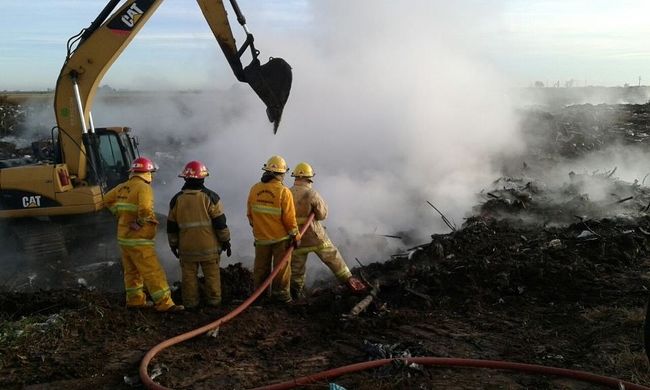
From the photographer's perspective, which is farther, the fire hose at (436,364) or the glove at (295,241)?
the glove at (295,241)

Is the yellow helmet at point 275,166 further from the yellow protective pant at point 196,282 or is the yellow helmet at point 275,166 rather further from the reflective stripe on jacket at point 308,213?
the yellow protective pant at point 196,282

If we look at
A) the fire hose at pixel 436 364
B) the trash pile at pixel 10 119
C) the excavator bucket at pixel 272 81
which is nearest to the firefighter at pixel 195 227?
the fire hose at pixel 436 364

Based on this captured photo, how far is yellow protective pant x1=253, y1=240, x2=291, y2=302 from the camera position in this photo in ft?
19.9

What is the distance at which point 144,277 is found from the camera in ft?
18.1

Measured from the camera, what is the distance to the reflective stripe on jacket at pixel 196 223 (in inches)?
220

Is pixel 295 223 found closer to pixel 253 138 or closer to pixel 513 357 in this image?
pixel 513 357

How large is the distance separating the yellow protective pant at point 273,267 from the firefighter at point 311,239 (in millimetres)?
288

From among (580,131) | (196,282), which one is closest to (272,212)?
(196,282)

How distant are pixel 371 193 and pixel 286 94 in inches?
157

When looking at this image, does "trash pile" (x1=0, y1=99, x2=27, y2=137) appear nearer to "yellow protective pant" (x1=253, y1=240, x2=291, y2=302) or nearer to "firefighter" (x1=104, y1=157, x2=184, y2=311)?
"firefighter" (x1=104, y1=157, x2=184, y2=311)

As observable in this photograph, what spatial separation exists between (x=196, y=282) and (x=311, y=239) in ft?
4.56

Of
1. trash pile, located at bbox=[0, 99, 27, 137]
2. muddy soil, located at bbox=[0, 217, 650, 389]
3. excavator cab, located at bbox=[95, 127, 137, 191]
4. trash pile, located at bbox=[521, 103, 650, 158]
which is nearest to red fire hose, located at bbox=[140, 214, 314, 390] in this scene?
muddy soil, located at bbox=[0, 217, 650, 389]

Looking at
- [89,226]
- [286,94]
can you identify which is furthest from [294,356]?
[89,226]

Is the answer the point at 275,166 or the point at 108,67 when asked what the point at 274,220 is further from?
the point at 108,67
